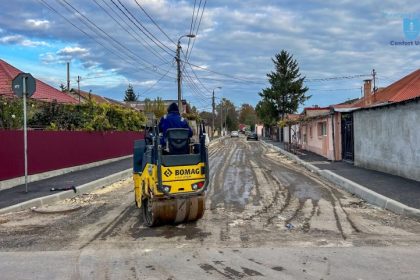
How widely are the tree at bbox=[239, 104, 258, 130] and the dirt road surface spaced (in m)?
141

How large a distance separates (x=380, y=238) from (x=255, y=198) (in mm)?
4614

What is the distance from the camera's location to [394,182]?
13.5m

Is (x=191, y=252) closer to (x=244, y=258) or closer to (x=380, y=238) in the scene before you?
(x=244, y=258)

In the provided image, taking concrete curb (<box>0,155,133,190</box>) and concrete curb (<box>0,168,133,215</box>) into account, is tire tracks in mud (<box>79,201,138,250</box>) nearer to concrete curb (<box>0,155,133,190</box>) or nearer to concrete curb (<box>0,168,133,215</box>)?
concrete curb (<box>0,168,133,215</box>)

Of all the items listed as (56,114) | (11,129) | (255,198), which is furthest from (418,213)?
(56,114)

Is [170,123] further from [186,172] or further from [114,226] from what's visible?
[114,226]

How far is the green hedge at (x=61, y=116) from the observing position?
1505 cm

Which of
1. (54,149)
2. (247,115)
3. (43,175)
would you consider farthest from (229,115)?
(43,175)

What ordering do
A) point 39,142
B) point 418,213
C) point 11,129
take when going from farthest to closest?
point 39,142 < point 11,129 < point 418,213

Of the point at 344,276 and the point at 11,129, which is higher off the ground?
the point at 11,129

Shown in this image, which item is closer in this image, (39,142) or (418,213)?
(418,213)

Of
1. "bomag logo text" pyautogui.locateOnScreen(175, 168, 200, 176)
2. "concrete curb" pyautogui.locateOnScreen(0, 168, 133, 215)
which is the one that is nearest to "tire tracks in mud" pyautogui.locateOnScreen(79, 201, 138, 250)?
"bomag logo text" pyautogui.locateOnScreen(175, 168, 200, 176)

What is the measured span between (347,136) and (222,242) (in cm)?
1608

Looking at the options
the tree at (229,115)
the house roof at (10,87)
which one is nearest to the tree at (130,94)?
the tree at (229,115)
